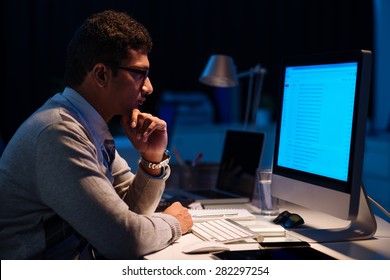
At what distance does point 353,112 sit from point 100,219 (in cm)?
68

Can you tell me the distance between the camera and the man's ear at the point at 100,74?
135 centimetres

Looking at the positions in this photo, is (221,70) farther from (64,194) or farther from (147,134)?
(64,194)

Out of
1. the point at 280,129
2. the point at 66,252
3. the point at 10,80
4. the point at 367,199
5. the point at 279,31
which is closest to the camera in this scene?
the point at 66,252

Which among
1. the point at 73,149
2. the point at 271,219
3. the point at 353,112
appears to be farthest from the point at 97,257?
the point at 353,112

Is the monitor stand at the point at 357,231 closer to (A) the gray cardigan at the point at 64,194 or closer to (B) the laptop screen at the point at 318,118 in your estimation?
(B) the laptop screen at the point at 318,118

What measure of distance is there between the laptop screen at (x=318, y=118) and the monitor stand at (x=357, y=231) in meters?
0.16

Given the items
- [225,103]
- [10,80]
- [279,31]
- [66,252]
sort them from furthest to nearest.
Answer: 1. [279,31]
2. [225,103]
3. [10,80]
4. [66,252]

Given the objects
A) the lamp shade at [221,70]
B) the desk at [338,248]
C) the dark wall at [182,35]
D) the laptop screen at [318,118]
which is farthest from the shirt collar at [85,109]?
the dark wall at [182,35]

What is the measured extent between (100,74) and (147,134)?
0.33 metres

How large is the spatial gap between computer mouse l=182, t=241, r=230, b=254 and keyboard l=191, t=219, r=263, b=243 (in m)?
0.08

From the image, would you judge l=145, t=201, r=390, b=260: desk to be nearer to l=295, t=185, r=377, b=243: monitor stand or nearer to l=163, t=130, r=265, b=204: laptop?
l=295, t=185, r=377, b=243: monitor stand

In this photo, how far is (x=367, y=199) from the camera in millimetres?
1460

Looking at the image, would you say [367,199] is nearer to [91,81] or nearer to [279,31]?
[91,81]

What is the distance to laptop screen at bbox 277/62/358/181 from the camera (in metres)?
1.35
